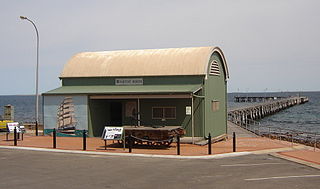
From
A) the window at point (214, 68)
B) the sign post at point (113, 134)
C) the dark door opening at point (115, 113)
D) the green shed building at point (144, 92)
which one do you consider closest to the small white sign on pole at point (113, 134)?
the sign post at point (113, 134)

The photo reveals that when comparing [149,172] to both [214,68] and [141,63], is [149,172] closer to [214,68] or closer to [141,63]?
[214,68]

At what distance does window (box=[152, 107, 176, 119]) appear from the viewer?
84.3ft

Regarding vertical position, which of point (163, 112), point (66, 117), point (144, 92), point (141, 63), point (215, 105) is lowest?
point (66, 117)

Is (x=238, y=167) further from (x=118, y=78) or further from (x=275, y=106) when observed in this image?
(x=275, y=106)

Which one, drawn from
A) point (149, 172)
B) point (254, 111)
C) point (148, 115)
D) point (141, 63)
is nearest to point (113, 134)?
point (148, 115)

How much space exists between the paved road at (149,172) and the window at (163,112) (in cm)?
757

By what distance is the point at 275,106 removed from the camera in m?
98.0

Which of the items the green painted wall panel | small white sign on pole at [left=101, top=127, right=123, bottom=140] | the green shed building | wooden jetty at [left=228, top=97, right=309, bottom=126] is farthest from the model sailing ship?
wooden jetty at [left=228, top=97, right=309, bottom=126]

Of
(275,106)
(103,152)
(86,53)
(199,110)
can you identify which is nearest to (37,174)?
(103,152)

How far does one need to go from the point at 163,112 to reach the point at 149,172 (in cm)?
1144

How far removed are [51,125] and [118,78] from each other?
539cm

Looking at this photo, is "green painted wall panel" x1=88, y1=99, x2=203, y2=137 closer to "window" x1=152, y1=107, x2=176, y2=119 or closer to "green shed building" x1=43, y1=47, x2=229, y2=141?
"green shed building" x1=43, y1=47, x2=229, y2=141

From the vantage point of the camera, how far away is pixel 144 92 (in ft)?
82.2

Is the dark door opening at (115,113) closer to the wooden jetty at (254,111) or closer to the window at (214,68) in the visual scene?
the window at (214,68)
